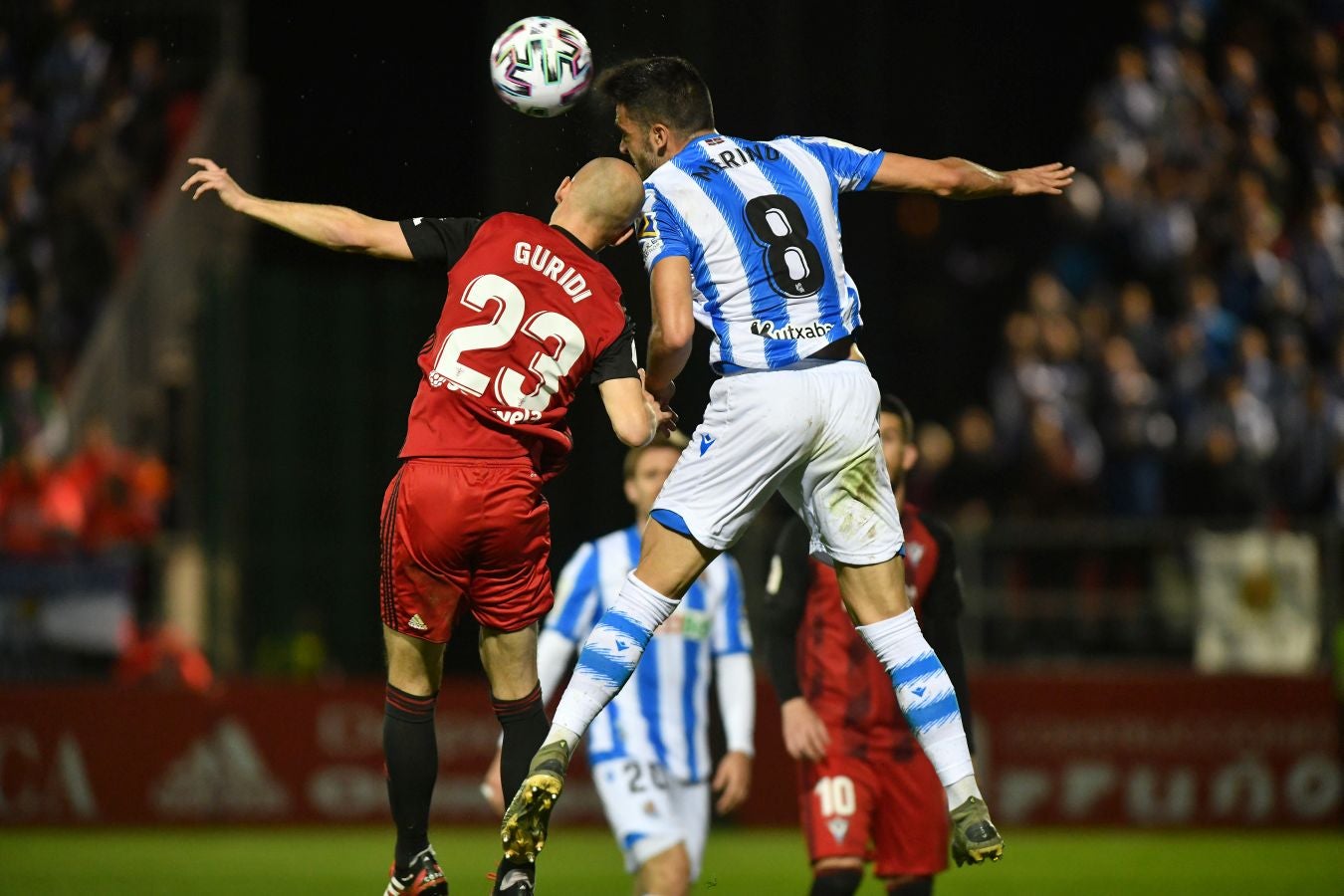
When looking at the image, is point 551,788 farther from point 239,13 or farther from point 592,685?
point 239,13

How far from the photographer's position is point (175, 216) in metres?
20.9

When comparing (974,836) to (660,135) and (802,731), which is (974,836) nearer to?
(802,731)

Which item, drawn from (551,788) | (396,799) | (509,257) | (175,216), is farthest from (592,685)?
(175,216)

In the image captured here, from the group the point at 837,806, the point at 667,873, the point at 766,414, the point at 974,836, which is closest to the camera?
the point at 974,836

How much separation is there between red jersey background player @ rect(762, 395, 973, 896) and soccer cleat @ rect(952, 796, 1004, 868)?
54.3 inches

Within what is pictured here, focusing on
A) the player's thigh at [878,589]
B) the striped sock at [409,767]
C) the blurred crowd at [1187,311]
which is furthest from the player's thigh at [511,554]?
the blurred crowd at [1187,311]

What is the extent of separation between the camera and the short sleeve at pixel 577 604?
8.34 meters

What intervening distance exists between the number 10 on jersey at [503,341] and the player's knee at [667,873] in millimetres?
2316

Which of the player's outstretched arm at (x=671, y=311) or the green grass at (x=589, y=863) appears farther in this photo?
the green grass at (x=589, y=863)

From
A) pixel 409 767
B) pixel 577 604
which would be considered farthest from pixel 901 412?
pixel 409 767

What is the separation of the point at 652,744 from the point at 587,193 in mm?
2582

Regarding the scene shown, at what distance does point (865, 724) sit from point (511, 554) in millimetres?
2031

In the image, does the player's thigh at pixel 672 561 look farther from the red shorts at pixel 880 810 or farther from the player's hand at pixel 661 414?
the red shorts at pixel 880 810

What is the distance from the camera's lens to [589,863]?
14242 millimetres
